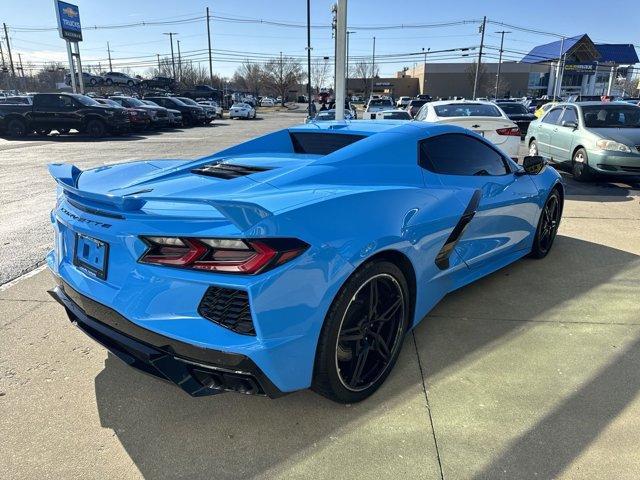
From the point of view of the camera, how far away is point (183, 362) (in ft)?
6.77

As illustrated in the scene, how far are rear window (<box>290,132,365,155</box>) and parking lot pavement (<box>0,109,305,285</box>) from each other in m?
3.00

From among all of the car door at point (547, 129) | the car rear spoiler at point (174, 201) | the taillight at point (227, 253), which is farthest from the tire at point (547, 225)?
the car door at point (547, 129)

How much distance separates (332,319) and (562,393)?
1.48 metres

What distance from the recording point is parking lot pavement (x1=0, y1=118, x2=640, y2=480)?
2.16 meters

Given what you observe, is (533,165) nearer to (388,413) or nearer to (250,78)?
(388,413)

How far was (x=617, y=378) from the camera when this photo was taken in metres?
2.81

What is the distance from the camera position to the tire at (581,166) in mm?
8913

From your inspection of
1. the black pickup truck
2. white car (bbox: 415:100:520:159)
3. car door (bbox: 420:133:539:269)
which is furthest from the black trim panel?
the black pickup truck

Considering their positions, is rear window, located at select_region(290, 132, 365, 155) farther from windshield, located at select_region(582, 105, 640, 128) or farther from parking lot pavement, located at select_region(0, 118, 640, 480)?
windshield, located at select_region(582, 105, 640, 128)

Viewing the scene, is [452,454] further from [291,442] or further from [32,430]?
[32,430]

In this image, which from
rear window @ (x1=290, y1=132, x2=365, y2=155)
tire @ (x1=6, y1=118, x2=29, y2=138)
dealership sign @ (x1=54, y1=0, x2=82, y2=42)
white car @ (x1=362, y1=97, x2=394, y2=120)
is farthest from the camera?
dealership sign @ (x1=54, y1=0, x2=82, y2=42)

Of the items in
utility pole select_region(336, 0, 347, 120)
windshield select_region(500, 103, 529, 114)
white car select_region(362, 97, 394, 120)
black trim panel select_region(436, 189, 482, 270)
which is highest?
utility pole select_region(336, 0, 347, 120)

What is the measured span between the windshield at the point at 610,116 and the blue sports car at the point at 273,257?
7.43 meters

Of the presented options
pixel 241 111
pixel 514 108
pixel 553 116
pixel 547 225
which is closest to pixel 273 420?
pixel 547 225
